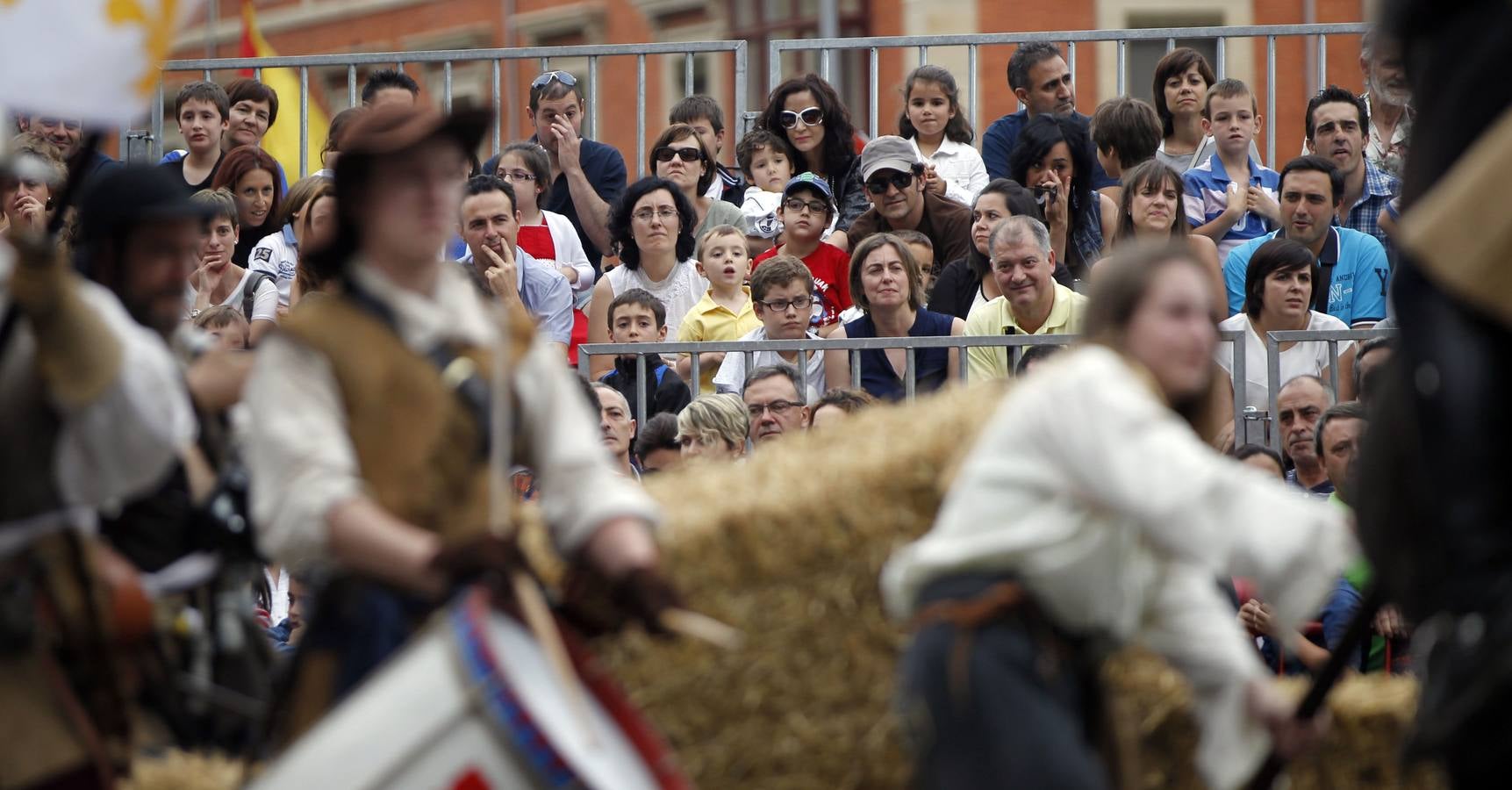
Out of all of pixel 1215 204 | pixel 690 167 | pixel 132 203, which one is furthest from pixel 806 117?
pixel 132 203

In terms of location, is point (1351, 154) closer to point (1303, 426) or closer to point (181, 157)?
point (1303, 426)

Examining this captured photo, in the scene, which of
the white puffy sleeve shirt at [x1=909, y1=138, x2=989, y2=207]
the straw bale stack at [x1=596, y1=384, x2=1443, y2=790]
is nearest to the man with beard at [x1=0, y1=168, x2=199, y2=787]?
the straw bale stack at [x1=596, y1=384, x2=1443, y2=790]

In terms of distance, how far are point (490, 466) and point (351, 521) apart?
0.36 metres

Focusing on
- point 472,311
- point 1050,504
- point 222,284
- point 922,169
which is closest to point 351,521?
point 472,311

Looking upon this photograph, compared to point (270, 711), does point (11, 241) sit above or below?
above

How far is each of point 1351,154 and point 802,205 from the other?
287 centimetres

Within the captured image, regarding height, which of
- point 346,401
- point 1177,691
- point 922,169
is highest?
point 922,169

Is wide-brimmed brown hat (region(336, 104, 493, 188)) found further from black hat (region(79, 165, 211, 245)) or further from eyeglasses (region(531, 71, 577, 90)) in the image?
eyeglasses (region(531, 71, 577, 90))

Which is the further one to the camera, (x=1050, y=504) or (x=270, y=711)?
(x=270, y=711)

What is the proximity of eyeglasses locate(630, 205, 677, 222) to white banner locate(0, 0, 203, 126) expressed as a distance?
5.80 metres

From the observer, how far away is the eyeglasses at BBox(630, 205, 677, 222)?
35.5 ft

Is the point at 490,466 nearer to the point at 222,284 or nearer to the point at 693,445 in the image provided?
the point at 693,445

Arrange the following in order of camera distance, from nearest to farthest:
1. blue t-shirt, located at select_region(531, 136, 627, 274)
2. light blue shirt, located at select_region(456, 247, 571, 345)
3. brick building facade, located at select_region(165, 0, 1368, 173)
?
light blue shirt, located at select_region(456, 247, 571, 345) < blue t-shirt, located at select_region(531, 136, 627, 274) < brick building facade, located at select_region(165, 0, 1368, 173)

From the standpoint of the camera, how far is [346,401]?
4551 mm
